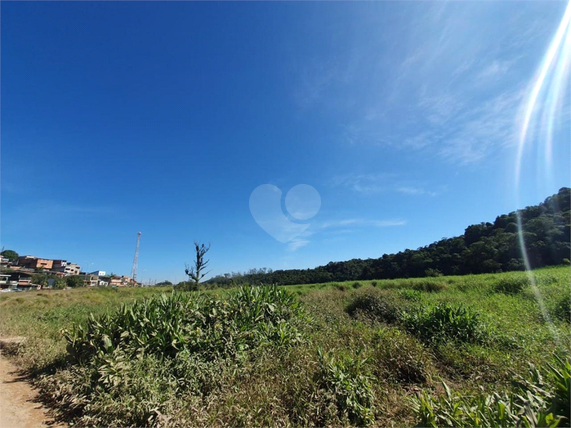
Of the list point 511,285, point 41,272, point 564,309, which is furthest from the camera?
point 41,272


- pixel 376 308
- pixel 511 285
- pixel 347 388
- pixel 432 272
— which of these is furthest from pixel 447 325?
pixel 432 272

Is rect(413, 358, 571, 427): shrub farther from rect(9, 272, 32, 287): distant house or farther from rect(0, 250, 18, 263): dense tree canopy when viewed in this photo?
rect(0, 250, 18, 263): dense tree canopy

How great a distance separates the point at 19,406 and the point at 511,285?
16834mm

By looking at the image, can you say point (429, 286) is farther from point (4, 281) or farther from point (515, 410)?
point (4, 281)

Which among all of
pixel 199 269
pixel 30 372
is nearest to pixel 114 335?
pixel 30 372

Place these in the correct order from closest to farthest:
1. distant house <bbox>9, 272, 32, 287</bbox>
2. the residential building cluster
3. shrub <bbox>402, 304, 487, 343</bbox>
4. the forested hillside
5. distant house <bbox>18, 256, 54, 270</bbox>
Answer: shrub <bbox>402, 304, 487, 343</bbox> < the forested hillside < the residential building cluster < distant house <bbox>9, 272, 32, 287</bbox> < distant house <bbox>18, 256, 54, 270</bbox>

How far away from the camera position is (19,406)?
11.6 feet

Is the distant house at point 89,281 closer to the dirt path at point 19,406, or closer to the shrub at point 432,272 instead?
the dirt path at point 19,406

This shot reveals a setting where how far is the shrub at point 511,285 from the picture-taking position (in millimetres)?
11374

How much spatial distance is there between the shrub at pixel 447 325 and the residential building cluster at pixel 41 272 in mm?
39409

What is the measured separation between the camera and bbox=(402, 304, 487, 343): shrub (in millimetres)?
5297

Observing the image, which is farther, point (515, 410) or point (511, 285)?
point (511, 285)

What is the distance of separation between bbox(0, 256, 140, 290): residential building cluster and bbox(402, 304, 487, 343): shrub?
129 feet

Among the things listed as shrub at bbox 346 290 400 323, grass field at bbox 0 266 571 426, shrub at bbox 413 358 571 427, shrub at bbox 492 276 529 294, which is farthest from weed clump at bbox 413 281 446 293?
shrub at bbox 413 358 571 427
